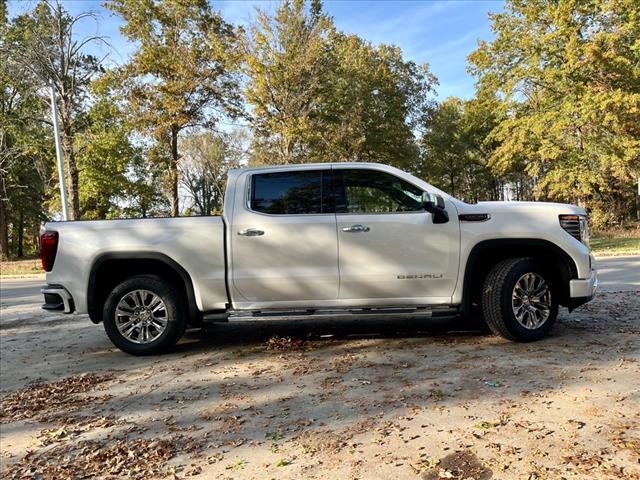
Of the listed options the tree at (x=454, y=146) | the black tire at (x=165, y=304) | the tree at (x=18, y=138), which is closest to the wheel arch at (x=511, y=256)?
the black tire at (x=165, y=304)

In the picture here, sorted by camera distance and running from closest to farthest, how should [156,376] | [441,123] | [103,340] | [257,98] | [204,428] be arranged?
[204,428]
[156,376]
[103,340]
[257,98]
[441,123]

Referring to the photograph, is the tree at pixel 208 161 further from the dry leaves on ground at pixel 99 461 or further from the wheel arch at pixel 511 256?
the dry leaves on ground at pixel 99 461

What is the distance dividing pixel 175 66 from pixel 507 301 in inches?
849

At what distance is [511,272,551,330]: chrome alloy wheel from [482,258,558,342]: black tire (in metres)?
0.04

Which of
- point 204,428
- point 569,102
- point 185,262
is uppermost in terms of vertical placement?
point 569,102

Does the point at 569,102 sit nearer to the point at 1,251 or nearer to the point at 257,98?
the point at 257,98

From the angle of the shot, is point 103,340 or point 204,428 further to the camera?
point 103,340

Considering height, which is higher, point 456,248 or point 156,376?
point 456,248

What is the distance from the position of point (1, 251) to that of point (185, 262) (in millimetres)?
33825

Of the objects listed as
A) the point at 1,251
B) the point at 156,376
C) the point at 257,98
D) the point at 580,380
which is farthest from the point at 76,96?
the point at 580,380

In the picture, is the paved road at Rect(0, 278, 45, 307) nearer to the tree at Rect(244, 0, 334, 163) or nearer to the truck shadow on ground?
the truck shadow on ground

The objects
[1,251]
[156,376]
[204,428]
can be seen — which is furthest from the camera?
[1,251]

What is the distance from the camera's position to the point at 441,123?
40312 mm

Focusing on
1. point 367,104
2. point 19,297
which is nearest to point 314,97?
point 367,104
